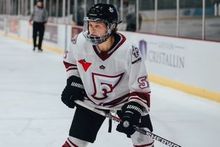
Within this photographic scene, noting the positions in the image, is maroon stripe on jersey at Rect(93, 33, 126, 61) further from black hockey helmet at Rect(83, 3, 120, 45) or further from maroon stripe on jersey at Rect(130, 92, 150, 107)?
maroon stripe on jersey at Rect(130, 92, 150, 107)

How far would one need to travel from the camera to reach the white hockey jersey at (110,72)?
163 cm

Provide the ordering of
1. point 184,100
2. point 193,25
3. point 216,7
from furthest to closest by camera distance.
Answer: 1. point 193,25
2. point 216,7
3. point 184,100

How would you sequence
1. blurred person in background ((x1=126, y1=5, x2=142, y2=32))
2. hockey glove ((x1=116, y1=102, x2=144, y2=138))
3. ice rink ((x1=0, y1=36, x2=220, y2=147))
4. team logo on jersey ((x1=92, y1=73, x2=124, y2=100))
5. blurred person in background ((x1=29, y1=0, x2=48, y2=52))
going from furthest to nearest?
blurred person in background ((x1=29, y1=0, x2=48, y2=52)) < blurred person in background ((x1=126, y1=5, x2=142, y2=32)) < ice rink ((x1=0, y1=36, x2=220, y2=147)) < team logo on jersey ((x1=92, y1=73, x2=124, y2=100)) < hockey glove ((x1=116, y1=102, x2=144, y2=138))

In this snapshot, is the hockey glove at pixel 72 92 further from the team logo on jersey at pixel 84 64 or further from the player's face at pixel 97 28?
the player's face at pixel 97 28

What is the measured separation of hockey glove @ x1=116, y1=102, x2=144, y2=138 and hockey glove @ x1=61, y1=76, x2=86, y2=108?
0.20 metres

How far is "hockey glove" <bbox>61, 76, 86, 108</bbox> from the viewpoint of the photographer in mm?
1718

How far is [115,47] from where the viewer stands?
1659mm

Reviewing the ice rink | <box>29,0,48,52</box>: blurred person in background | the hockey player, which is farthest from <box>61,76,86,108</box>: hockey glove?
<box>29,0,48,52</box>: blurred person in background

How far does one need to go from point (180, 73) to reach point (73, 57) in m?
3.53

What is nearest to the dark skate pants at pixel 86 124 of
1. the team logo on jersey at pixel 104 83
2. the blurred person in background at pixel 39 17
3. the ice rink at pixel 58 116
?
the team logo on jersey at pixel 104 83

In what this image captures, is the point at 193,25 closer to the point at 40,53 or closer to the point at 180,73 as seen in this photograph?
the point at 180,73

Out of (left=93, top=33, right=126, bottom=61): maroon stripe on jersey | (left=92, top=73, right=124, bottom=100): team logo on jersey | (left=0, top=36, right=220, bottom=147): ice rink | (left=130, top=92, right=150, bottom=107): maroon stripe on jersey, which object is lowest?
(left=0, top=36, right=220, bottom=147): ice rink

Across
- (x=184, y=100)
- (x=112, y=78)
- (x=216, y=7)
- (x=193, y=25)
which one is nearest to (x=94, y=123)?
(x=112, y=78)

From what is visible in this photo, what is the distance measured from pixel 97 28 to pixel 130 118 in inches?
13.0
